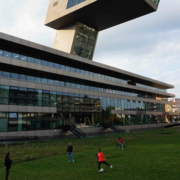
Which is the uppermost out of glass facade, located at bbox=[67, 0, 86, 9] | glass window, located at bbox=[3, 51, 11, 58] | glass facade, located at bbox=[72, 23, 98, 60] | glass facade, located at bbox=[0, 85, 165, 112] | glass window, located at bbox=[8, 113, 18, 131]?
glass facade, located at bbox=[67, 0, 86, 9]

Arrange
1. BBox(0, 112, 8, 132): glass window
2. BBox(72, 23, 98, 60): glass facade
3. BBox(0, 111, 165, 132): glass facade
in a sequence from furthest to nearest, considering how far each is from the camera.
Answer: BBox(72, 23, 98, 60): glass facade
BBox(0, 111, 165, 132): glass facade
BBox(0, 112, 8, 132): glass window

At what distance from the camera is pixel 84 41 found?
5534 centimetres

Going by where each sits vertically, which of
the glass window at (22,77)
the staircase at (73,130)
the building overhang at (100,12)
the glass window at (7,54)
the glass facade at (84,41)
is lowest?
the staircase at (73,130)

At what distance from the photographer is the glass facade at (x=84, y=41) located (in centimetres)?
5312

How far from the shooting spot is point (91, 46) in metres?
57.4

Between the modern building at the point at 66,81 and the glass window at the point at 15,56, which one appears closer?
the modern building at the point at 66,81

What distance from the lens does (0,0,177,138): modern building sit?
35844 millimetres

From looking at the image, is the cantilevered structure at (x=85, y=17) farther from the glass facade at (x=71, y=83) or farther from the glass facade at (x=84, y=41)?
the glass facade at (x=71, y=83)

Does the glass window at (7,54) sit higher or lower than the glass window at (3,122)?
higher

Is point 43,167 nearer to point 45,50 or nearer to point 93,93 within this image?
point 45,50

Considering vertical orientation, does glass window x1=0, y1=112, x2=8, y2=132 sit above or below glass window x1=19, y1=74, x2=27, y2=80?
below

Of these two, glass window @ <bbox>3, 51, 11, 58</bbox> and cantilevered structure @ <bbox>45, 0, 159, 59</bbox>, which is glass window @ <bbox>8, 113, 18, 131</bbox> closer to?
glass window @ <bbox>3, 51, 11, 58</bbox>

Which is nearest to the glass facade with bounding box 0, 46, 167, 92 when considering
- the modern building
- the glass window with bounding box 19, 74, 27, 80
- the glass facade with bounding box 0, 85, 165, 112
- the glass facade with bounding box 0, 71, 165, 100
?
the modern building

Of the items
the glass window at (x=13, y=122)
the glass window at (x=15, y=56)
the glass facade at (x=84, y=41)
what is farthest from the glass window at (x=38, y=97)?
the glass facade at (x=84, y=41)
